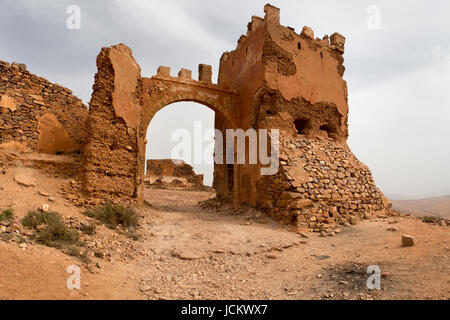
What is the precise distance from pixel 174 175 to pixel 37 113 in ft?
38.1

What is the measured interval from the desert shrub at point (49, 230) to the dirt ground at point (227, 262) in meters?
0.26

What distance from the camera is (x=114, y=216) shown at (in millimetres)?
6137

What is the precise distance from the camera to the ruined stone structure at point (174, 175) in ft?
58.7

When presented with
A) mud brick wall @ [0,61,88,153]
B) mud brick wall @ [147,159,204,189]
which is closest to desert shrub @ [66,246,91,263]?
mud brick wall @ [0,61,88,153]

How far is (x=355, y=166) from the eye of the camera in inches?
330

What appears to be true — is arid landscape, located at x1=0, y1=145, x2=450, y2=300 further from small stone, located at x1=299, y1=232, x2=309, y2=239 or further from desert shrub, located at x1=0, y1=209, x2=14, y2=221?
desert shrub, located at x1=0, y1=209, x2=14, y2=221

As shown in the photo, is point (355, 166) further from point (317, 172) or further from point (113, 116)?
point (113, 116)

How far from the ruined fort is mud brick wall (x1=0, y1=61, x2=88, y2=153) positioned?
0.08 ft

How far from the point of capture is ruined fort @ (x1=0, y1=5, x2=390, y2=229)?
6905 mm

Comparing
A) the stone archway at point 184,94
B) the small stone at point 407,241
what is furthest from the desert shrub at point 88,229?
the small stone at point 407,241

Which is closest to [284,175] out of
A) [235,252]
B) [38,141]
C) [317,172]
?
[317,172]

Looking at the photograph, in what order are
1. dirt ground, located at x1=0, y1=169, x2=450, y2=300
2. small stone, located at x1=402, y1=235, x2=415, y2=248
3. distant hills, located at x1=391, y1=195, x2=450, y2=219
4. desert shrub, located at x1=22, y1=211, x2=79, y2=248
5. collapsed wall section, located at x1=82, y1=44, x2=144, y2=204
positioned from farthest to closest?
distant hills, located at x1=391, y1=195, x2=450, y2=219 < collapsed wall section, located at x1=82, y1=44, x2=144, y2=204 < small stone, located at x1=402, y1=235, x2=415, y2=248 < desert shrub, located at x1=22, y1=211, x2=79, y2=248 < dirt ground, located at x1=0, y1=169, x2=450, y2=300

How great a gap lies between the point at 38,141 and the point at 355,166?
899 cm

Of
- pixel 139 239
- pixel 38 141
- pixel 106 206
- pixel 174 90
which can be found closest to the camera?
pixel 139 239
